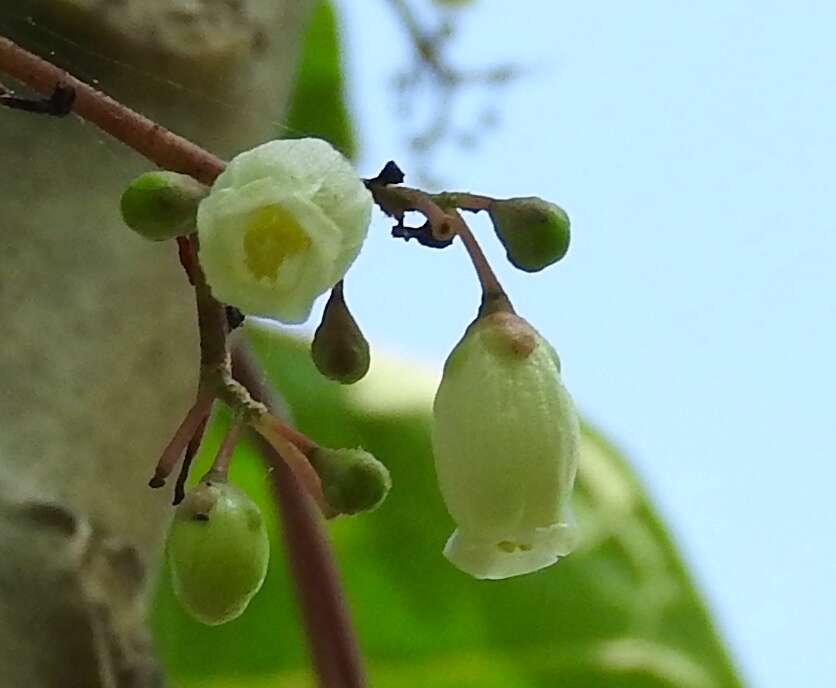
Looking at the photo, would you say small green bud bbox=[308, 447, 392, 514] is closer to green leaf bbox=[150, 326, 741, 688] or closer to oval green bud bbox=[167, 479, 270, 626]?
oval green bud bbox=[167, 479, 270, 626]

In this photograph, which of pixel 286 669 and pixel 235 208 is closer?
pixel 235 208

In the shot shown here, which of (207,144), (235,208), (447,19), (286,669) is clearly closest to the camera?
(235,208)

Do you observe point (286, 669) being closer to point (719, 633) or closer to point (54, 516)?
point (719, 633)

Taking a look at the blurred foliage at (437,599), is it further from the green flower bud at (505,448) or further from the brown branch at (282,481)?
the green flower bud at (505,448)

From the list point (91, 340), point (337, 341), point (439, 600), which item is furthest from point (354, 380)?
point (439, 600)

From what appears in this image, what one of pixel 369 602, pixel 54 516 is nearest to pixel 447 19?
pixel 369 602

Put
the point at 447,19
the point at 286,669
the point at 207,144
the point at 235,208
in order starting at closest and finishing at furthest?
1. the point at 235,208
2. the point at 207,144
3. the point at 447,19
4. the point at 286,669
